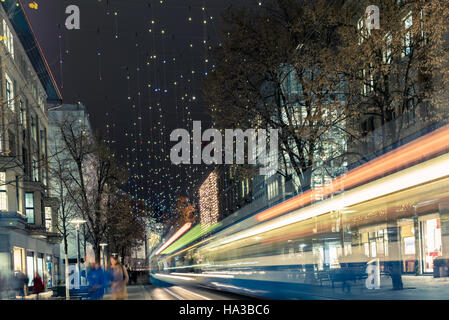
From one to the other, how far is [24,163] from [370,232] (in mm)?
29983

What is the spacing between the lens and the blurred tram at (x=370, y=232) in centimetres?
869

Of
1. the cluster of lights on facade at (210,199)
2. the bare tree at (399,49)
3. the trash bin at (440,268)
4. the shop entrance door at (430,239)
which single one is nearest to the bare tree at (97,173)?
the cluster of lights on facade at (210,199)

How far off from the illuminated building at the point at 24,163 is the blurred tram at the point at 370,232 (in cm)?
2277

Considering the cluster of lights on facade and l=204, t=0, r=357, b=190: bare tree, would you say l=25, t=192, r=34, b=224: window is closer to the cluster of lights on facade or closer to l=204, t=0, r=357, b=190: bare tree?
l=204, t=0, r=357, b=190: bare tree

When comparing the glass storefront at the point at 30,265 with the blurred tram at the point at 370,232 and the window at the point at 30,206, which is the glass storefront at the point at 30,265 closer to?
the window at the point at 30,206

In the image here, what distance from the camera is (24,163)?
→ 3641cm

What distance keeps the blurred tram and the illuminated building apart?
22768 millimetres

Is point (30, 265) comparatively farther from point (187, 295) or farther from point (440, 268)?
point (440, 268)

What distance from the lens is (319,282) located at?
41.2 feet

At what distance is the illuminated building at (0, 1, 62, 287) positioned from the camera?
39394mm

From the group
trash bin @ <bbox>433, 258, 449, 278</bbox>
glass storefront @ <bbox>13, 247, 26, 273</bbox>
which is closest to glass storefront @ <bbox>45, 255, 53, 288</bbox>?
glass storefront @ <bbox>13, 247, 26, 273</bbox>
